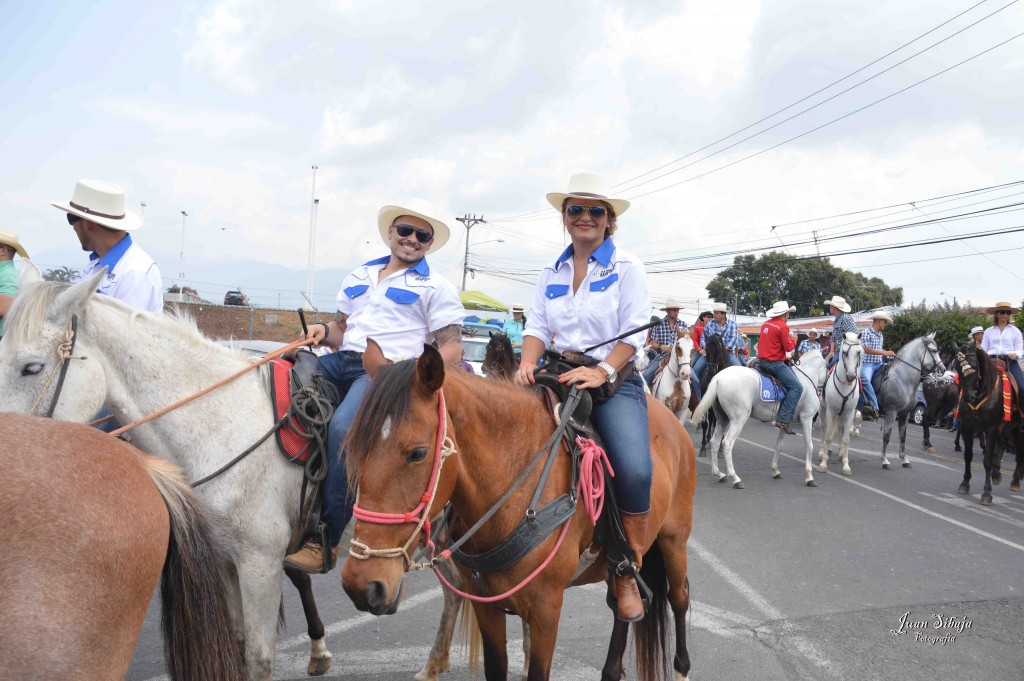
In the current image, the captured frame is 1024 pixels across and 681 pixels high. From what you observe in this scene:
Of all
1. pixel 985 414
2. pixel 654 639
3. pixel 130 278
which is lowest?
pixel 654 639

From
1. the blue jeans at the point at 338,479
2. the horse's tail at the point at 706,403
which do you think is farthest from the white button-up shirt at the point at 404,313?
the horse's tail at the point at 706,403

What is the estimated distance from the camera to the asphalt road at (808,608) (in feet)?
13.3

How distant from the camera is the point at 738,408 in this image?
10.1 metres

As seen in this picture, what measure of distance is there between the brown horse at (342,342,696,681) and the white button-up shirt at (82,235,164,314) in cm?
137

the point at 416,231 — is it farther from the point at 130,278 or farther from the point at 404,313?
the point at 130,278

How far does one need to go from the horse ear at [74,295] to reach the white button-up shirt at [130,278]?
628 millimetres

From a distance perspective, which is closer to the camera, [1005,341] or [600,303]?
[600,303]

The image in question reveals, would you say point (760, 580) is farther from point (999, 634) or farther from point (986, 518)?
point (986, 518)

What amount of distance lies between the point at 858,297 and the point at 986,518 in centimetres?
5205

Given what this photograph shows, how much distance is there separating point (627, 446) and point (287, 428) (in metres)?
1.66

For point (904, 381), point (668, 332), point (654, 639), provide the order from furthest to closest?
point (668, 332) → point (904, 381) → point (654, 639)

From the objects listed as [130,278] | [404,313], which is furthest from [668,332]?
[130,278]

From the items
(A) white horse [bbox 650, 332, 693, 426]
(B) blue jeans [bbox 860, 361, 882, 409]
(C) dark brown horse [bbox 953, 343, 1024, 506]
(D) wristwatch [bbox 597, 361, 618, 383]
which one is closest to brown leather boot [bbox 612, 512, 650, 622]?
(D) wristwatch [bbox 597, 361, 618, 383]

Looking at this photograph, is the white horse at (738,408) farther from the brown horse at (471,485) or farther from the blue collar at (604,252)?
the blue collar at (604,252)
